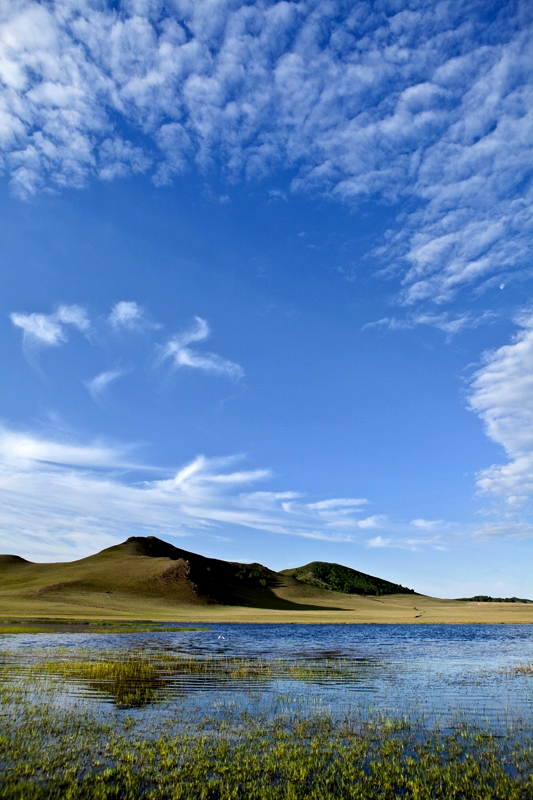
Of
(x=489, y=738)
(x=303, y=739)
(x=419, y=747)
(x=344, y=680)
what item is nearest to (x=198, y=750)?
(x=303, y=739)

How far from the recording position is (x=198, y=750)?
16.4 metres

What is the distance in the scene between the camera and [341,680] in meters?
32.3

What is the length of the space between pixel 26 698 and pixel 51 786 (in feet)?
41.1

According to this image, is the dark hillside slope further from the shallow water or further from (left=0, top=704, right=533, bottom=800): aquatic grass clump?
(left=0, top=704, right=533, bottom=800): aquatic grass clump

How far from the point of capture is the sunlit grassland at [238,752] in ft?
43.8

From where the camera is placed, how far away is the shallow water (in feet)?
79.8

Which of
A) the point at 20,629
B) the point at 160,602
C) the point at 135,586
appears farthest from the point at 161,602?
the point at 20,629

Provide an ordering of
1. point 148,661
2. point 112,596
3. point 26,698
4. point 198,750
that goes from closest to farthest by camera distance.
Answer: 1. point 198,750
2. point 26,698
3. point 148,661
4. point 112,596

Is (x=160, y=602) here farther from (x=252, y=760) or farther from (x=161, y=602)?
(x=252, y=760)

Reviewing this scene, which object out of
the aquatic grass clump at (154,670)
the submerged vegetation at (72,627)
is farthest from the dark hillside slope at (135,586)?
the aquatic grass clump at (154,670)

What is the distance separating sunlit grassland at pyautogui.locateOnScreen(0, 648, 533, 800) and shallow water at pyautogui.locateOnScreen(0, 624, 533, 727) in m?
1.08

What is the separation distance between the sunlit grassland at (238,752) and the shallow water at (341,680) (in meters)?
1.08

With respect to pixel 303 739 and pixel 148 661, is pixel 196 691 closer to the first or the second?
pixel 303 739

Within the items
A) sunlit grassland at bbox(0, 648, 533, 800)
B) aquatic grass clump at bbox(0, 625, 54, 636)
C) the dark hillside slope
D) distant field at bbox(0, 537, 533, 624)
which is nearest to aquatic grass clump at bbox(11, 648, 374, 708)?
sunlit grassland at bbox(0, 648, 533, 800)
